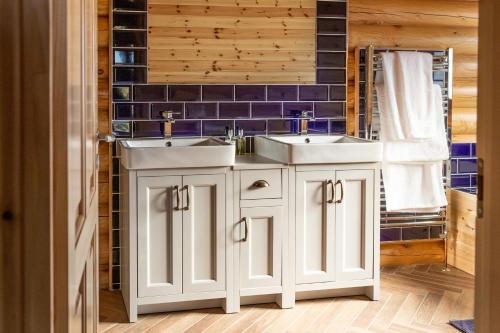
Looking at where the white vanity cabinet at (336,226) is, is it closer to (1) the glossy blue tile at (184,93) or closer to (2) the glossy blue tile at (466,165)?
(1) the glossy blue tile at (184,93)

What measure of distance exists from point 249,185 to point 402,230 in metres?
1.57

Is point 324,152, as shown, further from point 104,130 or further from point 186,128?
point 104,130

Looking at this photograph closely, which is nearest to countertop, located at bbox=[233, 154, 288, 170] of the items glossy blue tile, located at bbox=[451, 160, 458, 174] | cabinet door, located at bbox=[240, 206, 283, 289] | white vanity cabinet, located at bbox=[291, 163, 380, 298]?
white vanity cabinet, located at bbox=[291, 163, 380, 298]

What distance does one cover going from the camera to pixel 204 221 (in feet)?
12.8

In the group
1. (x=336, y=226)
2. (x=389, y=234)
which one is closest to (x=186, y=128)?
(x=336, y=226)

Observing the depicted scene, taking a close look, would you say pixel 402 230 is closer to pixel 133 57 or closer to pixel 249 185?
pixel 249 185

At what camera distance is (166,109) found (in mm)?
4449

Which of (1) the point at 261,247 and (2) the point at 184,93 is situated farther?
(2) the point at 184,93

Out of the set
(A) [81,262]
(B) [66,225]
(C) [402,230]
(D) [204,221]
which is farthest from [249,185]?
(B) [66,225]

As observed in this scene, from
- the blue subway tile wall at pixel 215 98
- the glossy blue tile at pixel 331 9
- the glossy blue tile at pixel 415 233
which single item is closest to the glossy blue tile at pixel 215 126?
the blue subway tile wall at pixel 215 98

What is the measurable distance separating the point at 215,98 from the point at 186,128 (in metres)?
0.28

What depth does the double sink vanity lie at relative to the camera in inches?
150

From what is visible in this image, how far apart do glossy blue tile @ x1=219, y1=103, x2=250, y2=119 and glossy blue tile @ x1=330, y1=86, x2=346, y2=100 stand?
0.63 metres

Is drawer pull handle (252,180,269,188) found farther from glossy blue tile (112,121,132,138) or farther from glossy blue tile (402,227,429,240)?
glossy blue tile (402,227,429,240)
